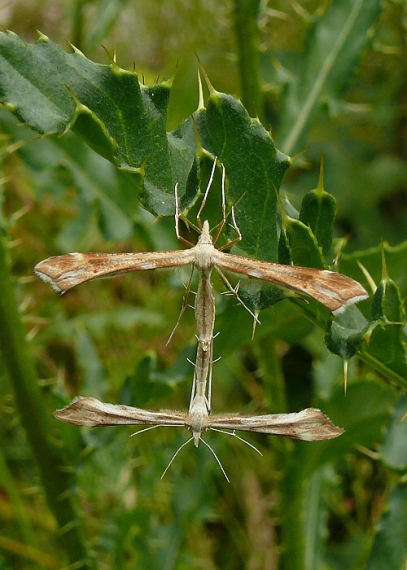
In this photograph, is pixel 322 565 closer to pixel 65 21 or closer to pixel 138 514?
pixel 138 514

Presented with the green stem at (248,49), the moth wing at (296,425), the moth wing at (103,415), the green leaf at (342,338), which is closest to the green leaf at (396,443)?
the green leaf at (342,338)

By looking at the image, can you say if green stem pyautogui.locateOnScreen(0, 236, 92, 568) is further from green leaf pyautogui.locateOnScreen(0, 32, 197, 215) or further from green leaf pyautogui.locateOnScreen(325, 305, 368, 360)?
green leaf pyautogui.locateOnScreen(325, 305, 368, 360)

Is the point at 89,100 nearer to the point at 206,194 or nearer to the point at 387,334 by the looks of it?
the point at 206,194

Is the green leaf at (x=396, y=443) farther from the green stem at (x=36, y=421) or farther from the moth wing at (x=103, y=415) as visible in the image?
the green stem at (x=36, y=421)

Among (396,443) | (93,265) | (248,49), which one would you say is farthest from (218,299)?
(93,265)

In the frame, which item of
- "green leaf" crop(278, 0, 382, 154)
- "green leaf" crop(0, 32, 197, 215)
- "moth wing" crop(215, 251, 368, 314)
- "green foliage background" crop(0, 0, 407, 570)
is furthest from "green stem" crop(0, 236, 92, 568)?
"green leaf" crop(278, 0, 382, 154)
